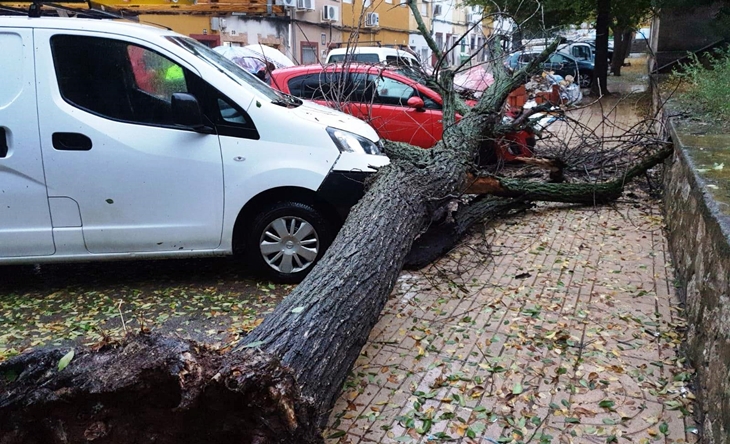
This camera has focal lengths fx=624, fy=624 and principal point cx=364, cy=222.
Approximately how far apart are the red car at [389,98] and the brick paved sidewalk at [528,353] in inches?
119

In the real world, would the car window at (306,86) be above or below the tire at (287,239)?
above

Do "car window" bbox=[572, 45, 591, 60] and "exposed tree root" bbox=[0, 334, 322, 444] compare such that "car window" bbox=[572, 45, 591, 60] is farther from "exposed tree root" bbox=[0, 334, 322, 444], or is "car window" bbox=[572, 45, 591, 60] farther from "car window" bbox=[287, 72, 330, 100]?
"exposed tree root" bbox=[0, 334, 322, 444]

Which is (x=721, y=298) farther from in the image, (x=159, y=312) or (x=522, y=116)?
(x=522, y=116)

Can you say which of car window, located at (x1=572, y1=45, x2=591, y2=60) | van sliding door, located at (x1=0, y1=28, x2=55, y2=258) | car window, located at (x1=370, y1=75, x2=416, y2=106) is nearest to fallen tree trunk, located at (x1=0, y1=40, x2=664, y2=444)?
van sliding door, located at (x1=0, y1=28, x2=55, y2=258)

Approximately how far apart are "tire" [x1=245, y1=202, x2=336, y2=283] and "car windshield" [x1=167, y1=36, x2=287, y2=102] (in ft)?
3.13

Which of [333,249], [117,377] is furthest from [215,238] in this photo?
[117,377]

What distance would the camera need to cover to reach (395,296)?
16.1ft

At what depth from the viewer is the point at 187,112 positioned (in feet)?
15.1

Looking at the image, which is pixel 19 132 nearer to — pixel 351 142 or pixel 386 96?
pixel 351 142

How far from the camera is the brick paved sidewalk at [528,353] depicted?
10.2 ft

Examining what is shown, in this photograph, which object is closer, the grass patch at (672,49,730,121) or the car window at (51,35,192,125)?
the car window at (51,35,192,125)

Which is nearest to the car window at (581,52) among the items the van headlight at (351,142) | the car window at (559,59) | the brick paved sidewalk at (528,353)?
the car window at (559,59)

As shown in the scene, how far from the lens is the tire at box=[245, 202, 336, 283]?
4.90m

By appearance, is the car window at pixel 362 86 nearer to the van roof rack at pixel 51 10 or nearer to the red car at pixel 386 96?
the red car at pixel 386 96
